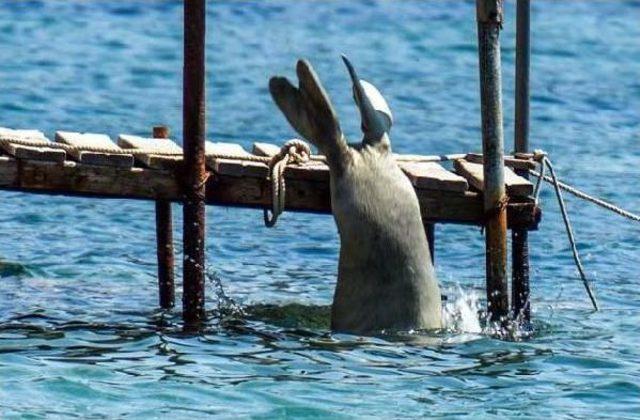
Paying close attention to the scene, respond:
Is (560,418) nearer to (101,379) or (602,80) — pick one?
(101,379)

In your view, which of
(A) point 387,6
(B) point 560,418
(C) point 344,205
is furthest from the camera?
→ (A) point 387,6

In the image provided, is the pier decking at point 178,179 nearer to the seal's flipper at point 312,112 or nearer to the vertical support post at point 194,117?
the vertical support post at point 194,117

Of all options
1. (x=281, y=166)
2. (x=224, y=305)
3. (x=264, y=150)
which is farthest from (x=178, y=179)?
(x=224, y=305)

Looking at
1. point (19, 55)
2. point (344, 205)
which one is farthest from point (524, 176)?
point (19, 55)

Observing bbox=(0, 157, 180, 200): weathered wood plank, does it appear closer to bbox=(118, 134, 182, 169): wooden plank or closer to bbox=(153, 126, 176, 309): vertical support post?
bbox=(118, 134, 182, 169): wooden plank

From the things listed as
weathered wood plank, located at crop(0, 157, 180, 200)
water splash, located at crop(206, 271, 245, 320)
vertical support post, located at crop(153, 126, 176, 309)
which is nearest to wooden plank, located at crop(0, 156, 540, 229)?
weathered wood plank, located at crop(0, 157, 180, 200)

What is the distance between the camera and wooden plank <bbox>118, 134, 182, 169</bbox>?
1001 centimetres

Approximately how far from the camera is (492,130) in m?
9.95

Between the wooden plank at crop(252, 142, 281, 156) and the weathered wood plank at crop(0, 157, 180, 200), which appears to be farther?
the wooden plank at crop(252, 142, 281, 156)

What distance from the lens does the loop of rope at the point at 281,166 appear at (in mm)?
9836

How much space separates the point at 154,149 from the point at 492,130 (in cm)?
190

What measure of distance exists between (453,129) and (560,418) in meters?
10.2

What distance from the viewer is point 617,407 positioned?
9117 mm

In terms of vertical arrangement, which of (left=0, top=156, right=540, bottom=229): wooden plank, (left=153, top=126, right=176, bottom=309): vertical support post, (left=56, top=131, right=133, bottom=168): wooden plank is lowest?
(left=153, top=126, right=176, bottom=309): vertical support post
